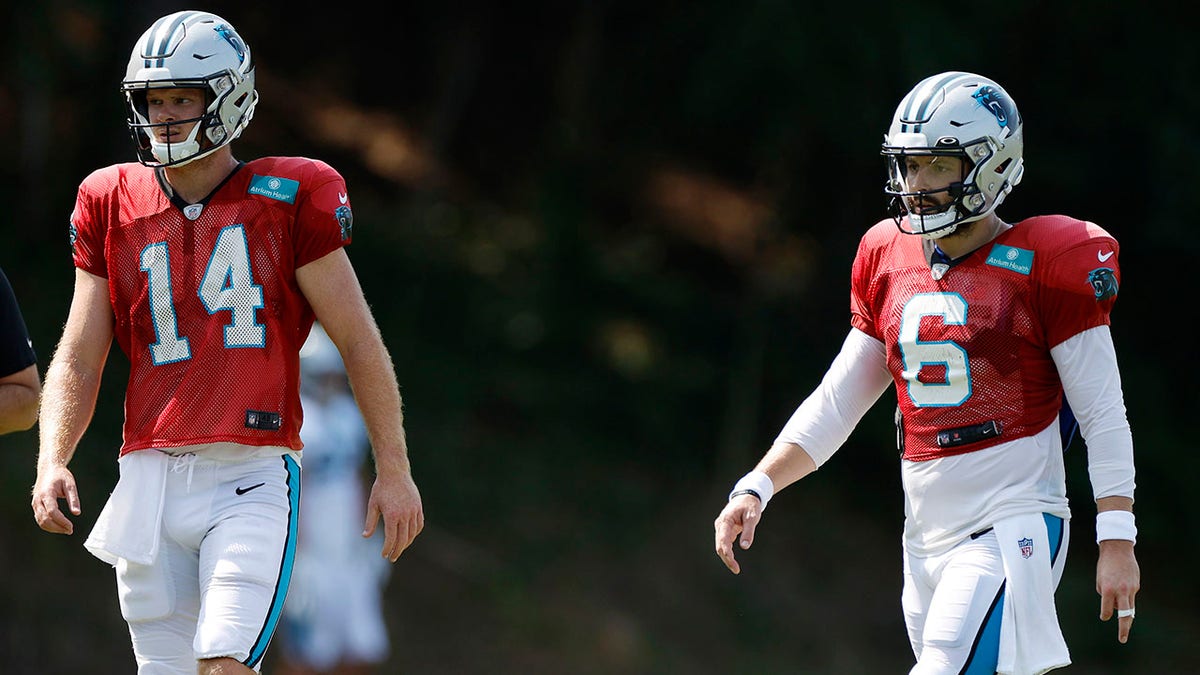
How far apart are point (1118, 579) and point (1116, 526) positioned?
0.48 ft

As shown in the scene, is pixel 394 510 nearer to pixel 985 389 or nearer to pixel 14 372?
pixel 14 372

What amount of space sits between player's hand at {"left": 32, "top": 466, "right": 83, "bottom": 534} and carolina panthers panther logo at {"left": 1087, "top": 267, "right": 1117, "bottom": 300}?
2.83m

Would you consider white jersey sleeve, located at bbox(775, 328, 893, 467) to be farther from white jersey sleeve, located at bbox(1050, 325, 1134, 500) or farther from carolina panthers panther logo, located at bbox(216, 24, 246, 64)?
carolina panthers panther logo, located at bbox(216, 24, 246, 64)

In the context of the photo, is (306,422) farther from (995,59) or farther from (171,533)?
(995,59)

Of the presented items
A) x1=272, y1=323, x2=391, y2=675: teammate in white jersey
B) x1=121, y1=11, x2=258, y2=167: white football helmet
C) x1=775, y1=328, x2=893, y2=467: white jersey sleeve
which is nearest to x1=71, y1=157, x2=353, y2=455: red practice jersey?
x1=121, y1=11, x2=258, y2=167: white football helmet

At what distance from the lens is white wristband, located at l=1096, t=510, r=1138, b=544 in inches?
161

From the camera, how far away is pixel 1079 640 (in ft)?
32.3

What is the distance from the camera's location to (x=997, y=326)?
169 inches

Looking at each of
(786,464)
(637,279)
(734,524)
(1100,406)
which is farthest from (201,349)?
(637,279)

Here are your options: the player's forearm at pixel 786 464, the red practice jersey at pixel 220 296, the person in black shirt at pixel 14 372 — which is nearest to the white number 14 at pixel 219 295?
the red practice jersey at pixel 220 296

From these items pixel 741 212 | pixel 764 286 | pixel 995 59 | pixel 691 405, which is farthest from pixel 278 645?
pixel 995 59

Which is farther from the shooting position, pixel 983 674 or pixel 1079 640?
pixel 1079 640

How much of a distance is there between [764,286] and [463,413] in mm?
2382

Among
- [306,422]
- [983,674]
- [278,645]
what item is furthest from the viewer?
[278,645]
